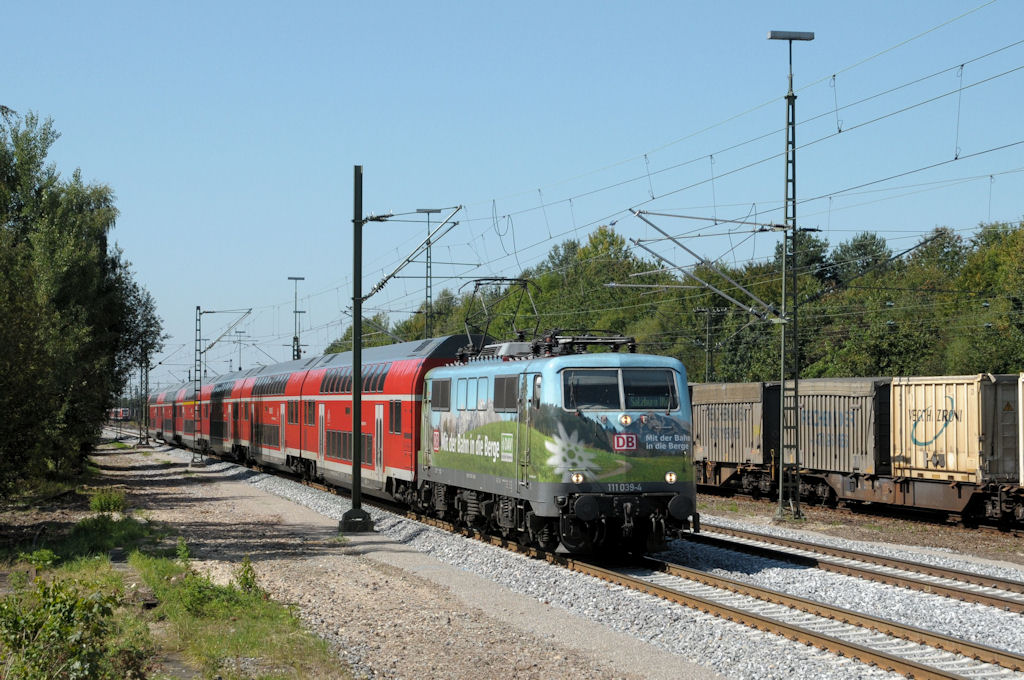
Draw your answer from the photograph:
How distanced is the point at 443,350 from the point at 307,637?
12.8 metres

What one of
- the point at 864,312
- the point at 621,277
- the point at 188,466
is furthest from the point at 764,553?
the point at 621,277

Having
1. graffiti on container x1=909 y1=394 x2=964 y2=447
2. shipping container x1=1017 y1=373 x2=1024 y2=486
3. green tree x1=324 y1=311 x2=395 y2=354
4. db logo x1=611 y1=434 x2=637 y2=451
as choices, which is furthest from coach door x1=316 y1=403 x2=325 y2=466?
green tree x1=324 y1=311 x2=395 y2=354

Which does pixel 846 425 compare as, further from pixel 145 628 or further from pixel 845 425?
pixel 145 628

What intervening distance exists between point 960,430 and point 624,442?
37.3ft

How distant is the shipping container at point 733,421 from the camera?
105ft

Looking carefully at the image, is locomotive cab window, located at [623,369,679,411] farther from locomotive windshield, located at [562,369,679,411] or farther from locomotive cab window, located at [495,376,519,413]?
locomotive cab window, located at [495,376,519,413]

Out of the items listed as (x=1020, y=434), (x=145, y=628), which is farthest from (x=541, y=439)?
(x=1020, y=434)

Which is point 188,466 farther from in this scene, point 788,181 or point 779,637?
point 779,637

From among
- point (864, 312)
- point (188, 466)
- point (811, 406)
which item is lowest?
point (188, 466)

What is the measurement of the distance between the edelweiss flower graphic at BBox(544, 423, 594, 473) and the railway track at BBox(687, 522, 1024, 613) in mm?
3570

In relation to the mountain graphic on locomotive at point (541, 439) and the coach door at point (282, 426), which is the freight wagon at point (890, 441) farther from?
the coach door at point (282, 426)

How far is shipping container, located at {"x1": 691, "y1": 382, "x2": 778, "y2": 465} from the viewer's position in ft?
105

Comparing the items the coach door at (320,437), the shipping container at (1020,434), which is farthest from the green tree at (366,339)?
the shipping container at (1020,434)

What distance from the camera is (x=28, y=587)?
15102mm
